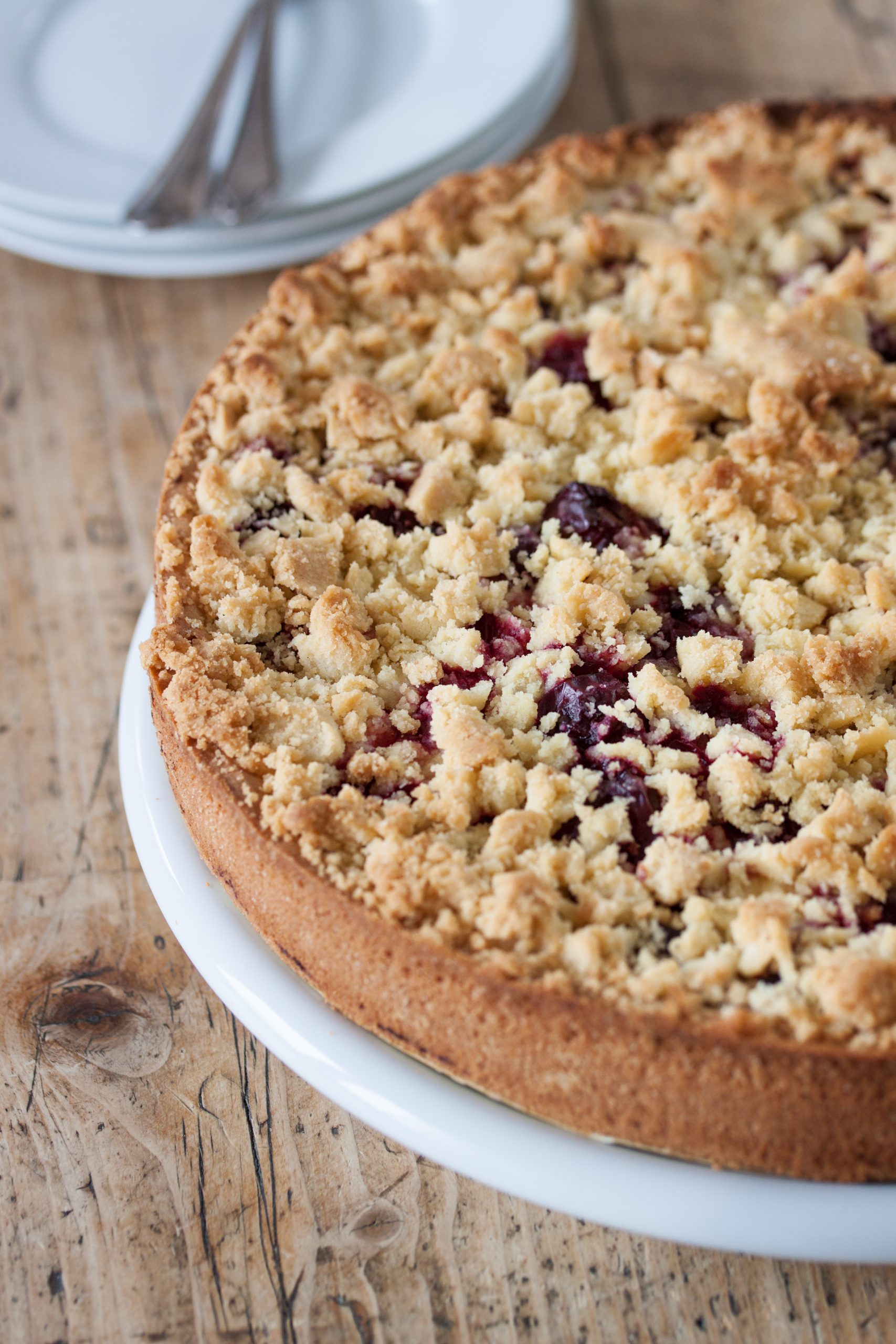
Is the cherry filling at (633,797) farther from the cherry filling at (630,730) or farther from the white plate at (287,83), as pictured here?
the white plate at (287,83)

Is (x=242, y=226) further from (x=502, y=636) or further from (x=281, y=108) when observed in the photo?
(x=502, y=636)

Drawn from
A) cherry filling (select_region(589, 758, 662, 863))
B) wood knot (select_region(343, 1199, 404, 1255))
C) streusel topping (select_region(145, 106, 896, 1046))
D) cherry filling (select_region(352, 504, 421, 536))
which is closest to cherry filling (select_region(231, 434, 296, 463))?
streusel topping (select_region(145, 106, 896, 1046))

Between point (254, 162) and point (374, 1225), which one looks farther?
point (254, 162)

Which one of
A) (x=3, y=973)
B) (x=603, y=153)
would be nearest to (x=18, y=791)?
(x=3, y=973)

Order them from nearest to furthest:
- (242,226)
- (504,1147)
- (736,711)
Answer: (504,1147) < (736,711) < (242,226)

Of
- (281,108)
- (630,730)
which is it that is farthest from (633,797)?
(281,108)

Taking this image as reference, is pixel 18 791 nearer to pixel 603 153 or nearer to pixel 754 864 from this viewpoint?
pixel 754 864

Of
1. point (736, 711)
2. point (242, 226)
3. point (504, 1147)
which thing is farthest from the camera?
point (242, 226)

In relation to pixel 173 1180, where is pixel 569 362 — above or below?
above
